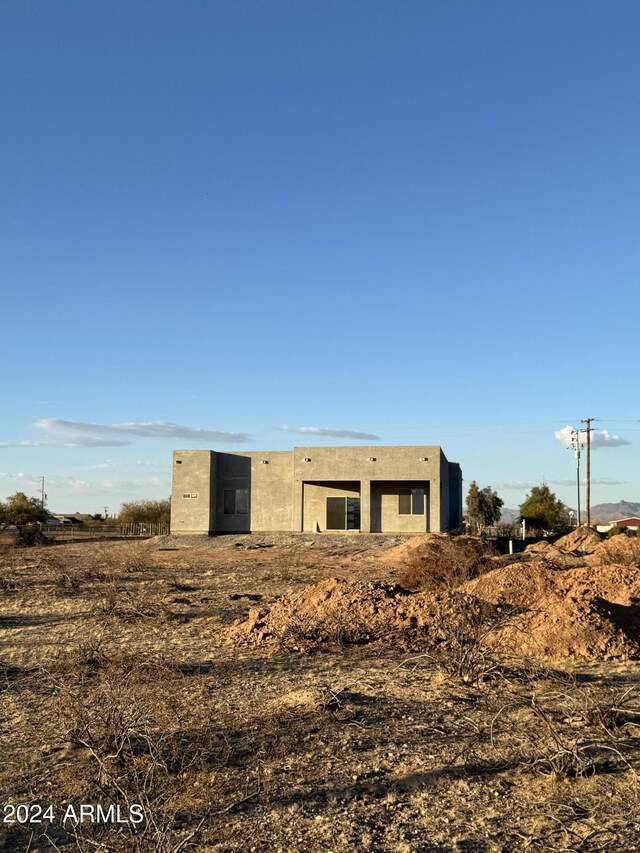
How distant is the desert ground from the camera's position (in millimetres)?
4867

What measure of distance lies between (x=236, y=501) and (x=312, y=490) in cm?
459

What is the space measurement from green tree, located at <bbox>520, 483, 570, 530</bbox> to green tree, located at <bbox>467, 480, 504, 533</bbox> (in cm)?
768

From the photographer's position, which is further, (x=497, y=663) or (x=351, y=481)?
(x=351, y=481)

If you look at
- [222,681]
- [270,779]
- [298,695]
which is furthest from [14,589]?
[270,779]

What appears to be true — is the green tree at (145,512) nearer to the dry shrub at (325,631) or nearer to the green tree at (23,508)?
the green tree at (23,508)

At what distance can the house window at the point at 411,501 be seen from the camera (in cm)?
4172

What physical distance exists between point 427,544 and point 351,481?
15998 mm

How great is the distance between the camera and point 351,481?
4216 cm

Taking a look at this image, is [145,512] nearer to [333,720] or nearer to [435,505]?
[435,505]

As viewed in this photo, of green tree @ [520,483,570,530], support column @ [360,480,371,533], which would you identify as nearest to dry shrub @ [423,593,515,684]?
support column @ [360,480,371,533]

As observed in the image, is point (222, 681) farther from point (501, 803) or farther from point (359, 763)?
point (501, 803)

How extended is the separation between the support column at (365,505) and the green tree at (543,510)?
2276cm

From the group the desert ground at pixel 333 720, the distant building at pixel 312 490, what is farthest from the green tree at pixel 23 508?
the desert ground at pixel 333 720

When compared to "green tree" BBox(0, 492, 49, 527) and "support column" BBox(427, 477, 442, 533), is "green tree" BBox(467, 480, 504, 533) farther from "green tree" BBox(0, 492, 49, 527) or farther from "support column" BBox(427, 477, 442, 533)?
"green tree" BBox(0, 492, 49, 527)
